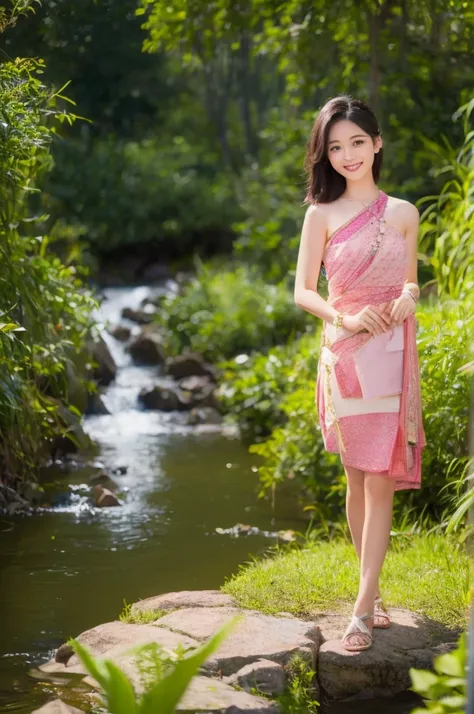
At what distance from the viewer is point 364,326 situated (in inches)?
134

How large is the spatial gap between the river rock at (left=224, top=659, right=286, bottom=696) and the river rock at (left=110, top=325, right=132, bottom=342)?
327 inches

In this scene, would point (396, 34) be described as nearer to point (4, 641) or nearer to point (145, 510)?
point (145, 510)

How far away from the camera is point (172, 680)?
2.52 m

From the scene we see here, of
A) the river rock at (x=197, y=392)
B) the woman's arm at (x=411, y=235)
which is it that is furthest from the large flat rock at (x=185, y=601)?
the river rock at (x=197, y=392)

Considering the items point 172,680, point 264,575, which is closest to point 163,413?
point 264,575

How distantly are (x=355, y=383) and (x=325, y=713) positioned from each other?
3.47 feet

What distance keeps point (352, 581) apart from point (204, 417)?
4846 millimetres

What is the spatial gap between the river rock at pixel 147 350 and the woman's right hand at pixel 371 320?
748cm

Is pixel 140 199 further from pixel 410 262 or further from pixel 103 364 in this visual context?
pixel 410 262

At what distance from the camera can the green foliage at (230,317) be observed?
9977 mm

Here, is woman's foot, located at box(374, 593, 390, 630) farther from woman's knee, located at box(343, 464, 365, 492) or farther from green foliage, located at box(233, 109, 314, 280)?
green foliage, located at box(233, 109, 314, 280)

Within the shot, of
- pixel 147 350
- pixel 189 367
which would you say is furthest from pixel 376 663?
pixel 147 350

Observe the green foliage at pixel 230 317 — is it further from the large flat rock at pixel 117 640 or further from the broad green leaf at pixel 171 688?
the broad green leaf at pixel 171 688

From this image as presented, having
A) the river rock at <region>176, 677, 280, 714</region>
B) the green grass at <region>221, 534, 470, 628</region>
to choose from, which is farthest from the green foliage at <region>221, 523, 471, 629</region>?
the river rock at <region>176, 677, 280, 714</region>
